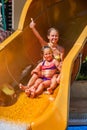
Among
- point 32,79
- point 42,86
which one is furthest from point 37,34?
point 42,86

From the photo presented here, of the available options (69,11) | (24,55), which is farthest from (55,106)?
(69,11)

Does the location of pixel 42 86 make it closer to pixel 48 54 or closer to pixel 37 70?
pixel 37 70

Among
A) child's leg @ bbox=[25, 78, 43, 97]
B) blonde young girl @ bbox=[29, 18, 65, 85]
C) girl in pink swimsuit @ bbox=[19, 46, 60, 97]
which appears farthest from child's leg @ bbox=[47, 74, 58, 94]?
blonde young girl @ bbox=[29, 18, 65, 85]

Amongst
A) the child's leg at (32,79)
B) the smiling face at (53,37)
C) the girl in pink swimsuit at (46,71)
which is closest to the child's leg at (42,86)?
the girl in pink swimsuit at (46,71)

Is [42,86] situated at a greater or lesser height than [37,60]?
lesser

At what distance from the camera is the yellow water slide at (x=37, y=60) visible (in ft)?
12.7

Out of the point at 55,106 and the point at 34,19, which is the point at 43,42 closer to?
the point at 34,19

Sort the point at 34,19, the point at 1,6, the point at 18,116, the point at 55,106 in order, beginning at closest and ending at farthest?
the point at 55,106, the point at 18,116, the point at 34,19, the point at 1,6

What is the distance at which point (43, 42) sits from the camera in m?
5.59

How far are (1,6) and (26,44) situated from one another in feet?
7.25

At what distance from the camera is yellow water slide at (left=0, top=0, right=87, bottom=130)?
386cm

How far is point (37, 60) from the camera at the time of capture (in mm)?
5547

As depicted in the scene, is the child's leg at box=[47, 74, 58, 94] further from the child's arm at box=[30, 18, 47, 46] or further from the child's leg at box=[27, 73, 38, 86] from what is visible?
the child's arm at box=[30, 18, 47, 46]

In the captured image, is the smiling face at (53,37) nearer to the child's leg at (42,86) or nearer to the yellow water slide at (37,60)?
the yellow water slide at (37,60)
